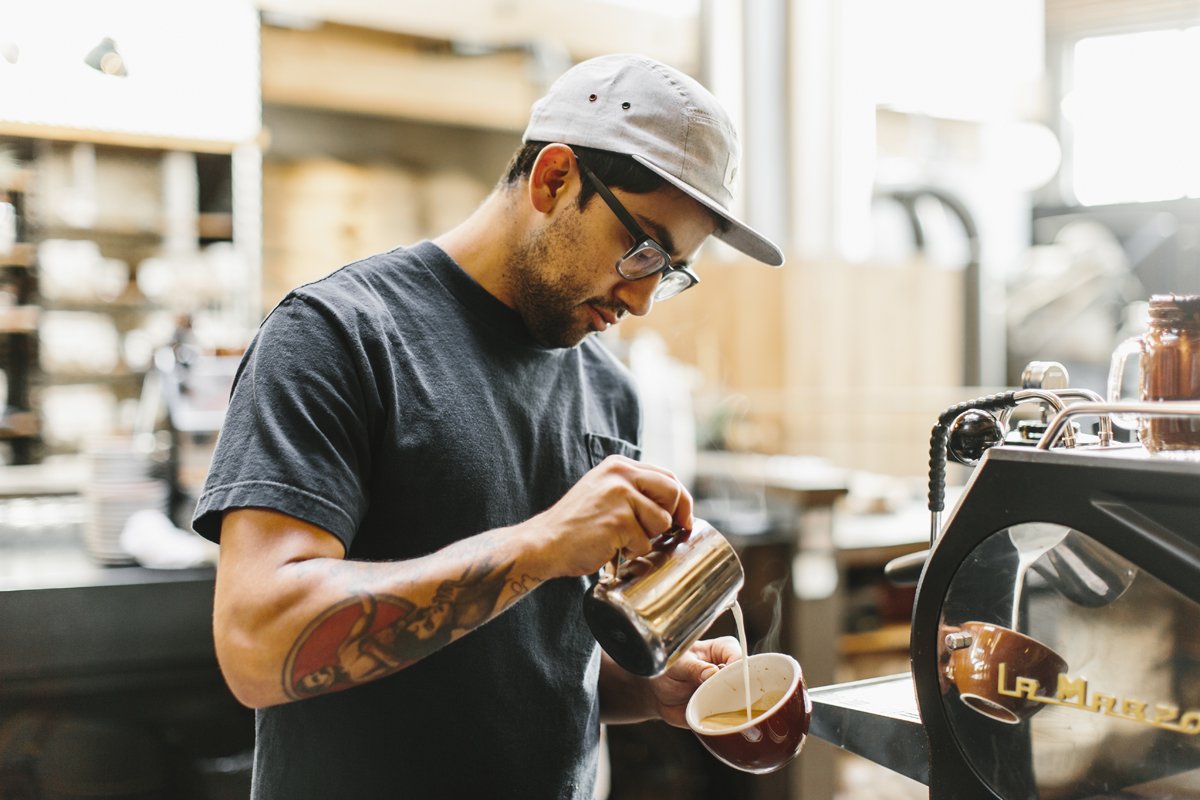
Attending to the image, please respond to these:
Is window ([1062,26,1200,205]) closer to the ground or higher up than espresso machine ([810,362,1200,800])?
higher up

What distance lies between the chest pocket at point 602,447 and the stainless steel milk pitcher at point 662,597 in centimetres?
28

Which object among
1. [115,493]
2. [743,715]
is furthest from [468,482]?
[115,493]

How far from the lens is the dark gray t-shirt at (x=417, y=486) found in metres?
1.12

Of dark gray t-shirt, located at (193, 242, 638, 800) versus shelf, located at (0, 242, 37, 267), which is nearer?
dark gray t-shirt, located at (193, 242, 638, 800)

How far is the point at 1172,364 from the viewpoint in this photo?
3.42ft

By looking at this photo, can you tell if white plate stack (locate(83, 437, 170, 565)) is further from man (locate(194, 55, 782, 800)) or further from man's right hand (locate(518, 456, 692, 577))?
man's right hand (locate(518, 456, 692, 577))

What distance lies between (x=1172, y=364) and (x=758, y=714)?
1.92ft

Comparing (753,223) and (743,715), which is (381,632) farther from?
(753,223)

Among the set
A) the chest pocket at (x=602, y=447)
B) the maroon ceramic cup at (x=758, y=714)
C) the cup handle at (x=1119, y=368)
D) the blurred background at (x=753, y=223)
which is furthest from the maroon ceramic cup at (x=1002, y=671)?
the blurred background at (x=753, y=223)

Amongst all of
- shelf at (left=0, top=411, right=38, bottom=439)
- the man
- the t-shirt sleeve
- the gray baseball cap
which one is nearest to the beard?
the man

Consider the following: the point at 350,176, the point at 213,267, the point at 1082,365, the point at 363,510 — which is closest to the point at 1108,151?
the point at 1082,365

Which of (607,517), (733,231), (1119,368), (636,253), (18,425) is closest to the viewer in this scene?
(607,517)

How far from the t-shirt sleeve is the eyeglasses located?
1.10 feet

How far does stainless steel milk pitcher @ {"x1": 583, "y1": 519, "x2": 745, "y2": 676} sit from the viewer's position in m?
1.08
